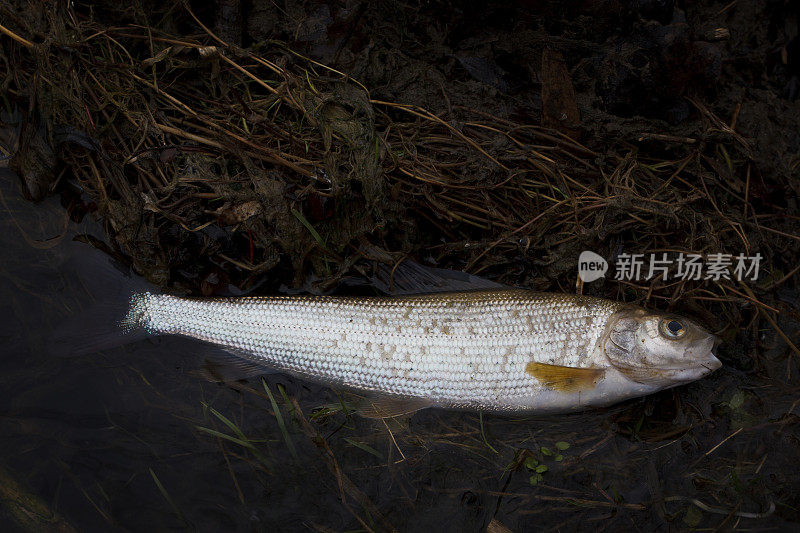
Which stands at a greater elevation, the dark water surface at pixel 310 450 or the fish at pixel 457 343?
the fish at pixel 457 343

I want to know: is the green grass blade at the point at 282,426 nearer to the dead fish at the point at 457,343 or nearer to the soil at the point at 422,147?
the dead fish at the point at 457,343

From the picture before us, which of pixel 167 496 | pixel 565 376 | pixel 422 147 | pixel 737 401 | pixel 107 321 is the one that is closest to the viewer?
pixel 565 376

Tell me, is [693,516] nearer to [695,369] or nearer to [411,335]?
[695,369]

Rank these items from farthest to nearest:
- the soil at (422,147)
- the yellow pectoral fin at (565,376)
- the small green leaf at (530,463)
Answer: the soil at (422,147)
the small green leaf at (530,463)
the yellow pectoral fin at (565,376)

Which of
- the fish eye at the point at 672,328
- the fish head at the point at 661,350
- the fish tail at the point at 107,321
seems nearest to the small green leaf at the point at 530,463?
the fish head at the point at 661,350

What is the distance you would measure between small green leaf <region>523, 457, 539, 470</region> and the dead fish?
14.0 inches

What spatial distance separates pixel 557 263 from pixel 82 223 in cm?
337

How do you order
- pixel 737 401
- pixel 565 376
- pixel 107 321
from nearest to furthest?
pixel 565 376 → pixel 107 321 → pixel 737 401

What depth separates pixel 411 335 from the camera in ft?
10.1

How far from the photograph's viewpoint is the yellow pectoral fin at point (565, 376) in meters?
2.99

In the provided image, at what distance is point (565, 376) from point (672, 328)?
28.4 inches

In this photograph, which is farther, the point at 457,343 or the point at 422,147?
the point at 422,147

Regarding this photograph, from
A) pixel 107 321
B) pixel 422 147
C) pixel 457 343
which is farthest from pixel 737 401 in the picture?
pixel 107 321

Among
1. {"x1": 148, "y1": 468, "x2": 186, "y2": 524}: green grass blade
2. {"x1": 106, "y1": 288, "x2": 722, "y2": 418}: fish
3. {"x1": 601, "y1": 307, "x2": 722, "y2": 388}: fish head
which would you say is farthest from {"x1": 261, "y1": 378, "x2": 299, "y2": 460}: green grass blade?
{"x1": 601, "y1": 307, "x2": 722, "y2": 388}: fish head
